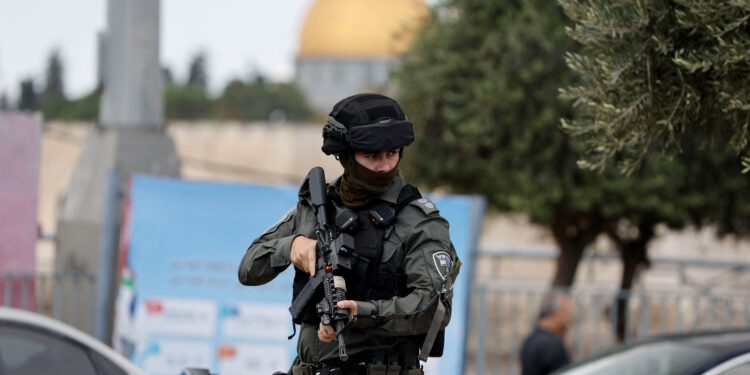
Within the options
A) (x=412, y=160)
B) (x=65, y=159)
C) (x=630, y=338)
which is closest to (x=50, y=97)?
(x=65, y=159)

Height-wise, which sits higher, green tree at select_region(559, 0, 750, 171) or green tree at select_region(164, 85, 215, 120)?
green tree at select_region(164, 85, 215, 120)

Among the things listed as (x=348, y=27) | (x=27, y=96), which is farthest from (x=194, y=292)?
(x=348, y=27)

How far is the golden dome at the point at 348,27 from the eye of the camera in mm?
93250

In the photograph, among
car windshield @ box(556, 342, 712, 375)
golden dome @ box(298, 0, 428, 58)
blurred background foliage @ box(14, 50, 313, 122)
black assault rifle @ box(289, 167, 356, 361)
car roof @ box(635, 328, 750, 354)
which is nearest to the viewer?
black assault rifle @ box(289, 167, 356, 361)

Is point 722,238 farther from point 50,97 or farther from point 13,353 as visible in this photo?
point 50,97

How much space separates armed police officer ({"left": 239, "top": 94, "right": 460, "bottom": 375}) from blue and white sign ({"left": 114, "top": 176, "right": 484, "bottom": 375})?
3484 mm

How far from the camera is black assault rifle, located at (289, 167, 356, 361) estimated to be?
9.90 feet

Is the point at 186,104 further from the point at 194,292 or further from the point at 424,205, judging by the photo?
the point at 424,205

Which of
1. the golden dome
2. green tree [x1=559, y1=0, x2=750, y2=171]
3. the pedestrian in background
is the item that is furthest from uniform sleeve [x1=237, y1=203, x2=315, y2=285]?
the golden dome

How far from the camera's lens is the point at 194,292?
674 centimetres

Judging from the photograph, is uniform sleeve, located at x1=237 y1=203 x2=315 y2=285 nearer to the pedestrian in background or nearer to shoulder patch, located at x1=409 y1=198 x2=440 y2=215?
shoulder patch, located at x1=409 y1=198 x2=440 y2=215

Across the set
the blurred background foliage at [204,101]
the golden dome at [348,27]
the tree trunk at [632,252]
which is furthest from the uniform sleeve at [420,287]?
the golden dome at [348,27]

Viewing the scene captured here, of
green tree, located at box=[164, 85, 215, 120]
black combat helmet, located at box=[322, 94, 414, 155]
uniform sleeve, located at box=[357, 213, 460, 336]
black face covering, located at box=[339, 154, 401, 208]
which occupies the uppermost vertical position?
green tree, located at box=[164, 85, 215, 120]

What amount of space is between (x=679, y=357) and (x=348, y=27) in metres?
89.8
